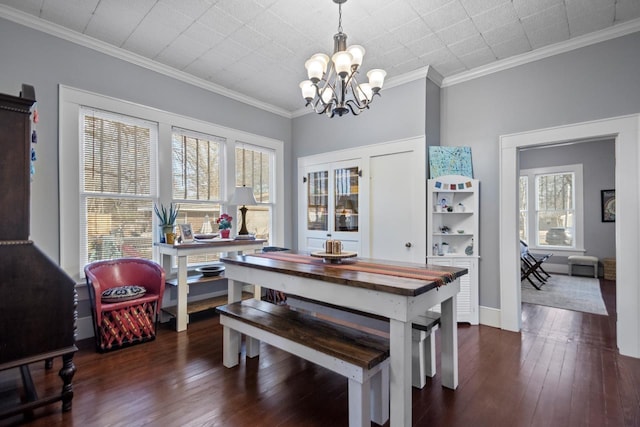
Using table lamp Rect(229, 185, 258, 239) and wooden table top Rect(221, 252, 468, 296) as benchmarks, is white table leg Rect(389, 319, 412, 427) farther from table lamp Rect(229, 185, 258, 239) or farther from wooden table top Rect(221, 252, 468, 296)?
table lamp Rect(229, 185, 258, 239)

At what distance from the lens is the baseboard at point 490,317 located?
11.4 ft

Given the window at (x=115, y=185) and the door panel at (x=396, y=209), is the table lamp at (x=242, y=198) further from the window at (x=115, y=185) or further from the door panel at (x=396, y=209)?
the door panel at (x=396, y=209)

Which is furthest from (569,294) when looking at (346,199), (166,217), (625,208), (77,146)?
(77,146)

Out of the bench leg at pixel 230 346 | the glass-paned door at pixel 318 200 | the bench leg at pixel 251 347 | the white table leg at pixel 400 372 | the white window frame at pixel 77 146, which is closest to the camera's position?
the white table leg at pixel 400 372

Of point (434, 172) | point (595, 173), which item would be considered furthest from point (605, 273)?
point (434, 172)

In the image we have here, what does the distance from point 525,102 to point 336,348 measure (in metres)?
3.33

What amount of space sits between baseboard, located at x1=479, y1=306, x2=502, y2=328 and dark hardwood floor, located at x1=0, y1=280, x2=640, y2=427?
1.30ft

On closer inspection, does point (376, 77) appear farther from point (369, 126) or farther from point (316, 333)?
point (316, 333)

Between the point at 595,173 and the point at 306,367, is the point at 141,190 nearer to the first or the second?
the point at 306,367

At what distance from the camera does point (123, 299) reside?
2.88 m

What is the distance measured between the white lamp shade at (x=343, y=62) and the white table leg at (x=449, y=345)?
1.77 meters

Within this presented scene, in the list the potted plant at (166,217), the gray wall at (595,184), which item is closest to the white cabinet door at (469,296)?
the potted plant at (166,217)

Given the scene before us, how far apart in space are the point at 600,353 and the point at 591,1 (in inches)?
118

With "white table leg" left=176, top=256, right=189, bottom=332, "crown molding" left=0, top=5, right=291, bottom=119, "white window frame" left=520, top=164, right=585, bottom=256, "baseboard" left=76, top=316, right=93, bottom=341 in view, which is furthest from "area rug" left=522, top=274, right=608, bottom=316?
"baseboard" left=76, top=316, right=93, bottom=341
